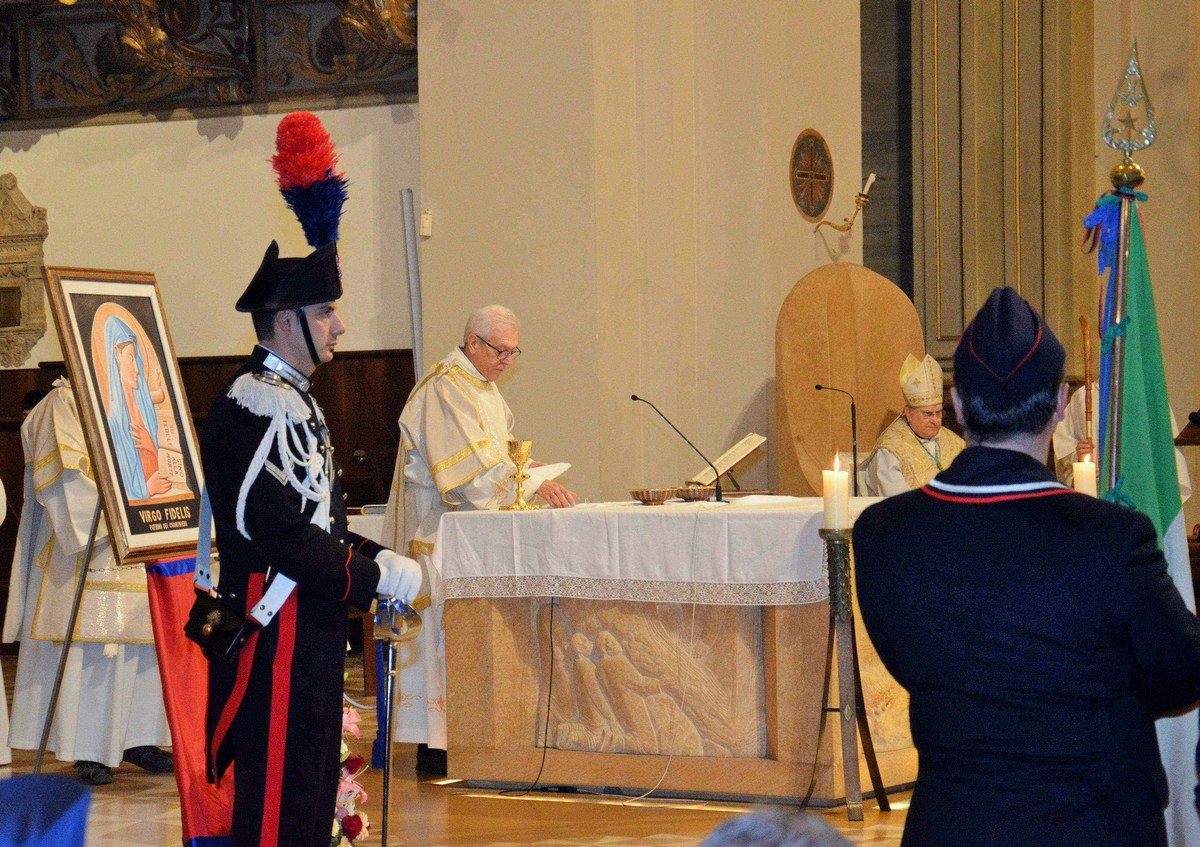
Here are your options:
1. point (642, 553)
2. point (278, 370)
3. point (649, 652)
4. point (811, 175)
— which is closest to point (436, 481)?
Result: point (642, 553)

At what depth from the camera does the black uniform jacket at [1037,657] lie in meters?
2.09

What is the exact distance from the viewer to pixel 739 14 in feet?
31.2

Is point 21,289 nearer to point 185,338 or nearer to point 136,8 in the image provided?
point 185,338

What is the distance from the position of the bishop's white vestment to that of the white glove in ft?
8.45

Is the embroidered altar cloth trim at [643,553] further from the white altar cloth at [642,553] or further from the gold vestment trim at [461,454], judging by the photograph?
the gold vestment trim at [461,454]

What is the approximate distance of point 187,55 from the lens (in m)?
10.8

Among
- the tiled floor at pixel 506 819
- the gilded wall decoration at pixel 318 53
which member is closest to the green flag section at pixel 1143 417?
the tiled floor at pixel 506 819

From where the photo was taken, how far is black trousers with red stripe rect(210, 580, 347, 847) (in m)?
3.21

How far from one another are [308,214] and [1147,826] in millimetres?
2351

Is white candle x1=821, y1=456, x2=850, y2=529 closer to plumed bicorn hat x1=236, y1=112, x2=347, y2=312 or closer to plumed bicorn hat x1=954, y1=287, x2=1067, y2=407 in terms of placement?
plumed bicorn hat x1=236, y1=112, x2=347, y2=312

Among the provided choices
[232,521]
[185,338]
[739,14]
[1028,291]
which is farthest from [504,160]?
[232,521]

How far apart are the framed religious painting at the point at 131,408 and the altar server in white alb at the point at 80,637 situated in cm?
161

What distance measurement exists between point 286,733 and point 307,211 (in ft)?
4.10

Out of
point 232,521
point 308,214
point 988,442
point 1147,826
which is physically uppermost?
point 308,214
